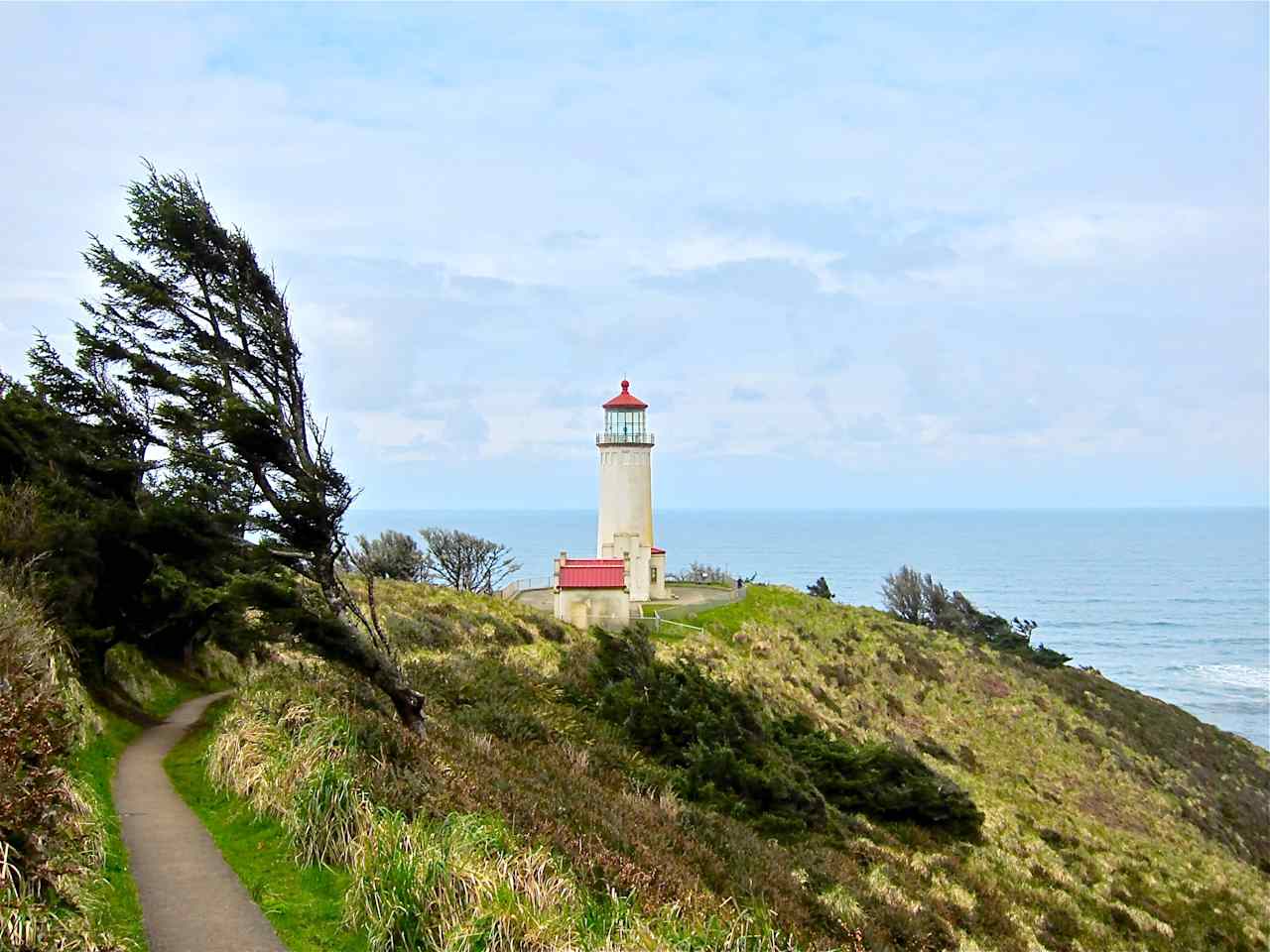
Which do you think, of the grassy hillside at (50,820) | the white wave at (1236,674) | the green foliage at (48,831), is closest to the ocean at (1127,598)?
the white wave at (1236,674)

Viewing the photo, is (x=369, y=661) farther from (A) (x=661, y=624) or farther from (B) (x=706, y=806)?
(A) (x=661, y=624)

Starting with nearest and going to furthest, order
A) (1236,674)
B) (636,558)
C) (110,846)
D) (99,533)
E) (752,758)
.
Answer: (110,846), (99,533), (752,758), (636,558), (1236,674)

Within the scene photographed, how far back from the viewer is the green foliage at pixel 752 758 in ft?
51.2

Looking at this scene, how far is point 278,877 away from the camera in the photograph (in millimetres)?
8320

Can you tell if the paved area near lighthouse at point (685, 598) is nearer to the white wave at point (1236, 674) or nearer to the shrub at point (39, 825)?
the shrub at point (39, 825)

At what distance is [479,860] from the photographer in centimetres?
777

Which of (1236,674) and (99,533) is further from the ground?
(99,533)

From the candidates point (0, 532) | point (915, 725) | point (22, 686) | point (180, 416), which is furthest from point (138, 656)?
point (915, 725)

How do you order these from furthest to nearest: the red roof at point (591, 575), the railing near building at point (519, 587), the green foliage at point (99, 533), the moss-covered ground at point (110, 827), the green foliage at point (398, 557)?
the green foliage at point (398, 557) → the railing near building at point (519, 587) → the red roof at point (591, 575) → the green foliage at point (99, 533) → the moss-covered ground at point (110, 827)

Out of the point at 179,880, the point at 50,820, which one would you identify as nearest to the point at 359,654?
the point at 179,880

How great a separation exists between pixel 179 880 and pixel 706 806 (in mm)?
7993

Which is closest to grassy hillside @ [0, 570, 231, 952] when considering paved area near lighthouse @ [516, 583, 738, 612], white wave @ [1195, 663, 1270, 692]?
paved area near lighthouse @ [516, 583, 738, 612]

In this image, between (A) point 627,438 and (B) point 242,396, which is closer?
(B) point 242,396

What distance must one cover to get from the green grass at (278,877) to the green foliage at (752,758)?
23.2ft
